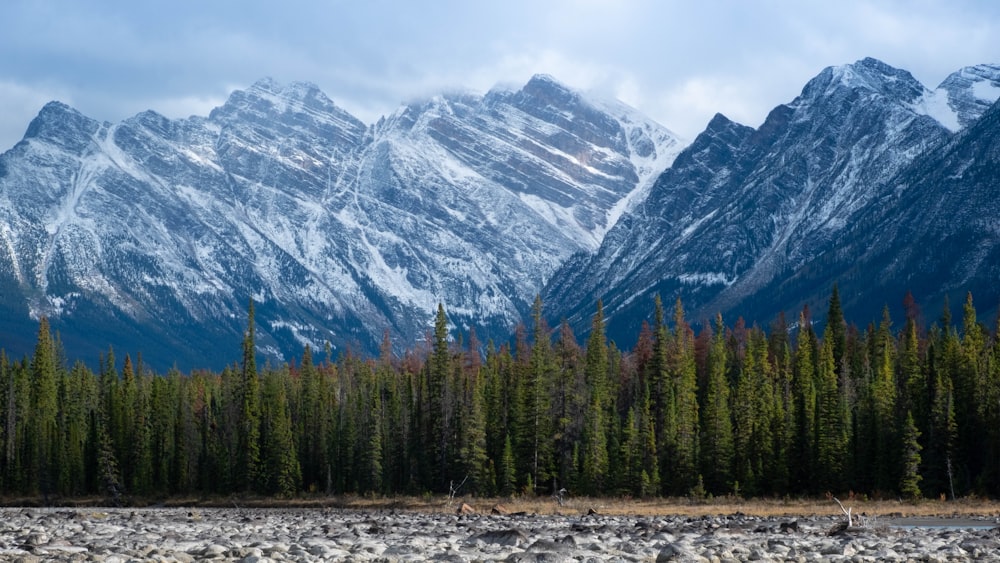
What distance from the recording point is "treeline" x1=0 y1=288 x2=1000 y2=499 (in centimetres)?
10131

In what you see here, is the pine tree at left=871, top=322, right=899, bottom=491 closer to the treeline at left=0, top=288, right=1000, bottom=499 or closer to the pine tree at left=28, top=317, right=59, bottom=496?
the treeline at left=0, top=288, right=1000, bottom=499

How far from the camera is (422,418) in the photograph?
12588cm

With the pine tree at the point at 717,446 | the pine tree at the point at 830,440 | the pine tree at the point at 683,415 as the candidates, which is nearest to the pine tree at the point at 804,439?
the pine tree at the point at 830,440

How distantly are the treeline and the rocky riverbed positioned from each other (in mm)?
37394

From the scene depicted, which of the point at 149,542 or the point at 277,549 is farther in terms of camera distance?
the point at 149,542

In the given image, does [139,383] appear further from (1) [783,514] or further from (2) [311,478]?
(1) [783,514]

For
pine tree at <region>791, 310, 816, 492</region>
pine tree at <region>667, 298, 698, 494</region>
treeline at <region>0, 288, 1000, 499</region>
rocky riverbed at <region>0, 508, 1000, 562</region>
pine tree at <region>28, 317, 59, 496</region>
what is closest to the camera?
rocky riverbed at <region>0, 508, 1000, 562</region>

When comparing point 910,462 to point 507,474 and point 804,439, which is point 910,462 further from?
point 507,474

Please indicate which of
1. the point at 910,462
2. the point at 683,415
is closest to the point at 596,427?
the point at 683,415

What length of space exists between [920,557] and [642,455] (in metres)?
63.4

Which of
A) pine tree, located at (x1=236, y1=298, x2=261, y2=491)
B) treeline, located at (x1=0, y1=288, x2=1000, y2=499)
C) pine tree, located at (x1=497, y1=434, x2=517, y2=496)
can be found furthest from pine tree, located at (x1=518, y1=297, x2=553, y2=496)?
pine tree, located at (x1=236, y1=298, x2=261, y2=491)

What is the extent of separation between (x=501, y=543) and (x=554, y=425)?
67.1 meters

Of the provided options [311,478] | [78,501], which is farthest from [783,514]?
[78,501]

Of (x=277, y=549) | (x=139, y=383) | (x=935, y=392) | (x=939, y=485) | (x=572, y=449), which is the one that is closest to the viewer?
(x=277, y=549)
